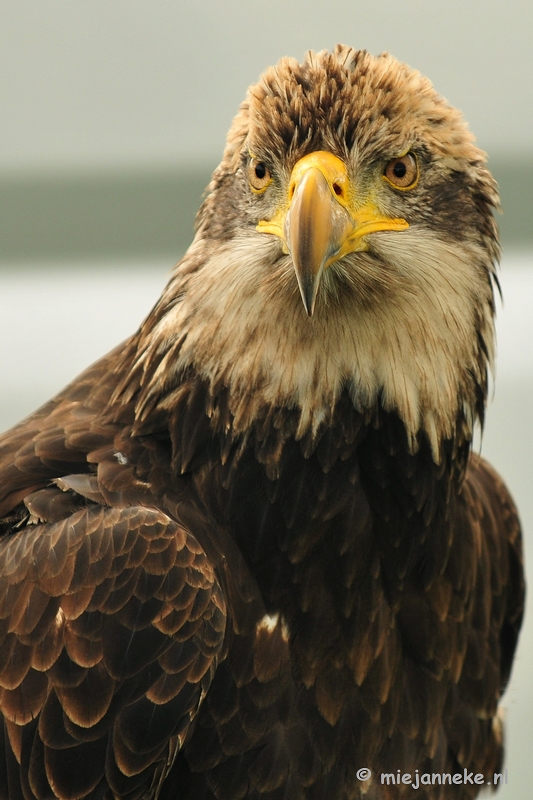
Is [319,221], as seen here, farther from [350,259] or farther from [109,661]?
[109,661]

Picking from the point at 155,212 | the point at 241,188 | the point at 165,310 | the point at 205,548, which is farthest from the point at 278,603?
the point at 155,212

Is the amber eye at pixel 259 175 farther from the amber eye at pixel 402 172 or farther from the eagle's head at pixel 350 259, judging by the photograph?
the amber eye at pixel 402 172

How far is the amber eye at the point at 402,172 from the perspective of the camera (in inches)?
71.0

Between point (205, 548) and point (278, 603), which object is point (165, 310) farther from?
point (278, 603)

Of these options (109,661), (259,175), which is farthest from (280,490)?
(259,175)

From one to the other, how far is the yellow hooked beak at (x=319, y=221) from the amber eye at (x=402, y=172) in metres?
0.07

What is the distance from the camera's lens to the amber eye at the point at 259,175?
71.4 inches

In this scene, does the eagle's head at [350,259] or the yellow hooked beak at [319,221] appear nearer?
the yellow hooked beak at [319,221]

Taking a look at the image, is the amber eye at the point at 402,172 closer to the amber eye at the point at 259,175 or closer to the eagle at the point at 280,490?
the eagle at the point at 280,490

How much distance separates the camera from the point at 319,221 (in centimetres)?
162

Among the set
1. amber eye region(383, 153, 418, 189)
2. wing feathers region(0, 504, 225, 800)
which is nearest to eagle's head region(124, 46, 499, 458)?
amber eye region(383, 153, 418, 189)

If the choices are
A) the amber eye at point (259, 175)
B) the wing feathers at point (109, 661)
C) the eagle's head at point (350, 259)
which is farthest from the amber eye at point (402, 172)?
the wing feathers at point (109, 661)

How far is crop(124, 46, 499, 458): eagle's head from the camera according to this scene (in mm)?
1765

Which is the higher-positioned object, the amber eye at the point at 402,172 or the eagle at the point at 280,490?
the amber eye at the point at 402,172
